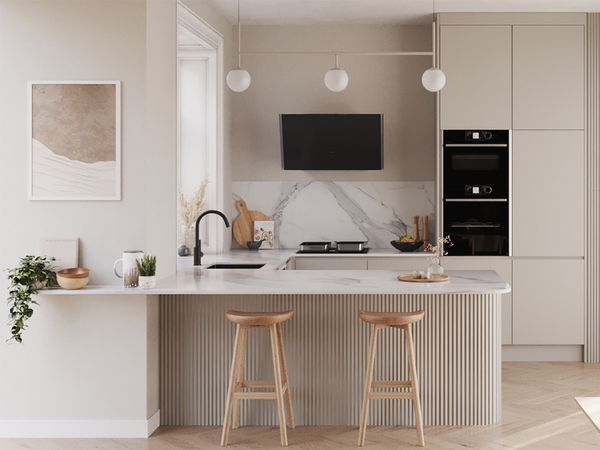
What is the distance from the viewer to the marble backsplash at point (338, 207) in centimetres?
671

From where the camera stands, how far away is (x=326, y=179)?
266 inches

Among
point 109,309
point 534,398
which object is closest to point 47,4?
point 109,309

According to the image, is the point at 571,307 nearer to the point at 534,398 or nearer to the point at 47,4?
the point at 534,398

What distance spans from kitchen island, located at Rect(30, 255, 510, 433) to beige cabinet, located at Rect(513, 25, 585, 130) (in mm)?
2192

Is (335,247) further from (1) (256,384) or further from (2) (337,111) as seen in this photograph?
(1) (256,384)

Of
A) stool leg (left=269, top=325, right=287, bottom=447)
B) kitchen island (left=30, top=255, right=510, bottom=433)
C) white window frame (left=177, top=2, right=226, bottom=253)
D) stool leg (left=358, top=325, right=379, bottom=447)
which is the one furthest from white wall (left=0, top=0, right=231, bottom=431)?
white window frame (left=177, top=2, right=226, bottom=253)

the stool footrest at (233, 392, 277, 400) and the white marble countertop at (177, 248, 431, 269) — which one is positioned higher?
the white marble countertop at (177, 248, 431, 269)

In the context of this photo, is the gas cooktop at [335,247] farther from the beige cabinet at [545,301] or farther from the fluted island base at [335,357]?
the fluted island base at [335,357]

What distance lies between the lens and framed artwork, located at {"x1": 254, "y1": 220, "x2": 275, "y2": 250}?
670 cm

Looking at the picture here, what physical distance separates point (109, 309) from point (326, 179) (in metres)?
2.99

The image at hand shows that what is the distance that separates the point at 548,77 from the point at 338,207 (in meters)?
2.04

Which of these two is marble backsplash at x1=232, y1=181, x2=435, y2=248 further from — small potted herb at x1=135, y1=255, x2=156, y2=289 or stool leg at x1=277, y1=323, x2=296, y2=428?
small potted herb at x1=135, y1=255, x2=156, y2=289

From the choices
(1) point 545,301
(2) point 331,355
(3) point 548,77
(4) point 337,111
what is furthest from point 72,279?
(3) point 548,77

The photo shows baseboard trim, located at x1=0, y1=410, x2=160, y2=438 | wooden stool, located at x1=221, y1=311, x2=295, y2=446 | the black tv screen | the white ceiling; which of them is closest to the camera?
wooden stool, located at x1=221, y1=311, x2=295, y2=446
